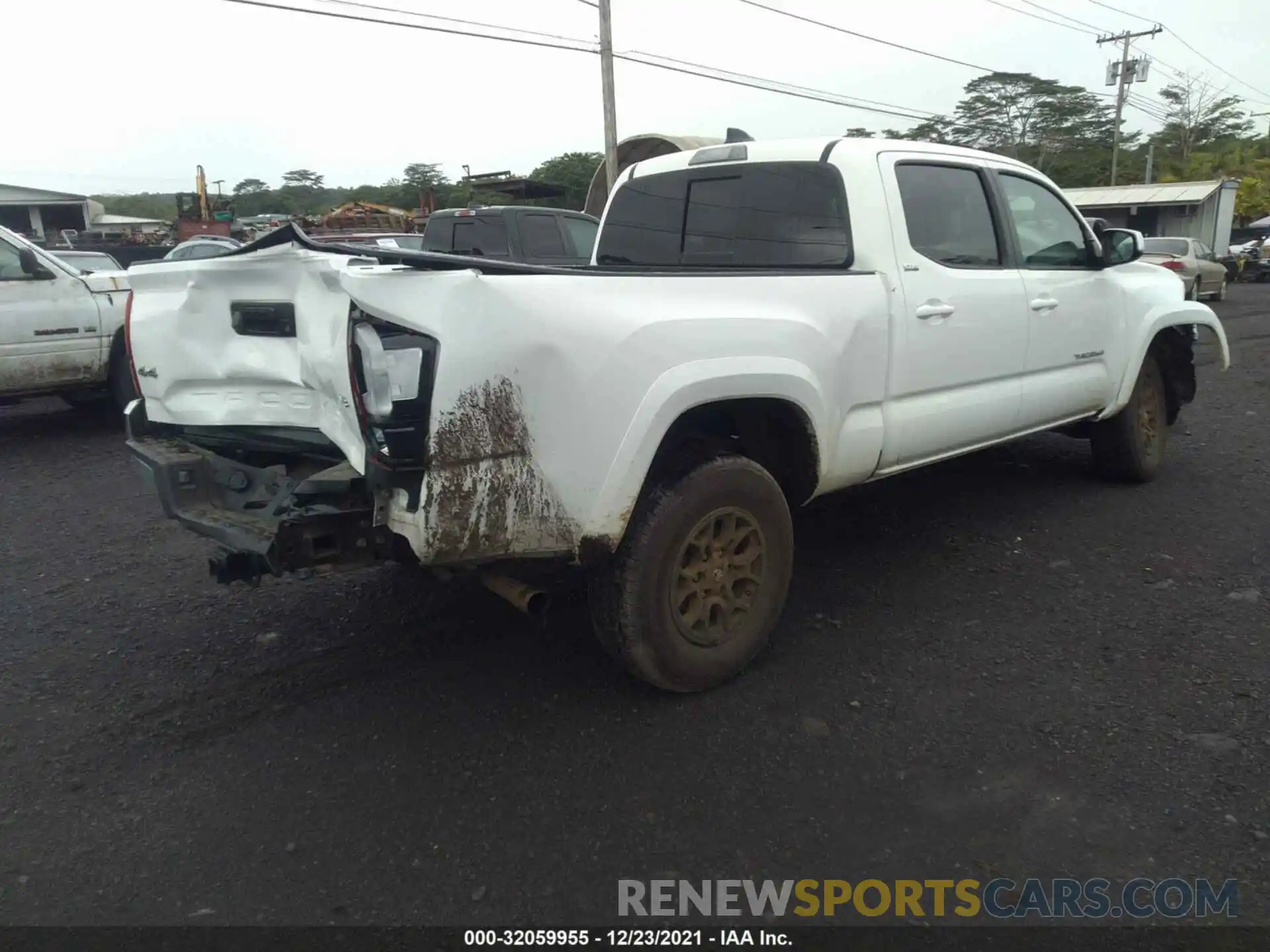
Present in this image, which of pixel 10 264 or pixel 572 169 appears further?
pixel 572 169

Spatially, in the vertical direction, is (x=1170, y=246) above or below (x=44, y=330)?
below

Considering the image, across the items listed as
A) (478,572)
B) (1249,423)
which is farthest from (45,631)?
(1249,423)

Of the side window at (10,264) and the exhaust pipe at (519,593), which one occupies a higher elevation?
the side window at (10,264)

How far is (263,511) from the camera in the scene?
322cm

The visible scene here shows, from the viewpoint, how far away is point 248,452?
3613mm

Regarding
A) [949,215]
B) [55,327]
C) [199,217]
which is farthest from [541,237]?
[199,217]

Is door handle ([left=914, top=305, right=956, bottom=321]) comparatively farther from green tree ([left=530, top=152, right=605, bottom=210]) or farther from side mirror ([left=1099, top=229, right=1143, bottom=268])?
green tree ([left=530, top=152, right=605, bottom=210])

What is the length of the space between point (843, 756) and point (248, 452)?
2.36 metres

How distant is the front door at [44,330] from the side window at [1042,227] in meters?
6.98

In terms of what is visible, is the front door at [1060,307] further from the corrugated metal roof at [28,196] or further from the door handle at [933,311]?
the corrugated metal roof at [28,196]

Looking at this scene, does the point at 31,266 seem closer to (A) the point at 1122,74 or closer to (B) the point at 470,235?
(B) the point at 470,235

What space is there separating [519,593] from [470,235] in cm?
861

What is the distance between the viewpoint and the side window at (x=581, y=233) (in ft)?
37.0

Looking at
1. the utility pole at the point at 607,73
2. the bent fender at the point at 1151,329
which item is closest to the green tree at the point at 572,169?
the utility pole at the point at 607,73
